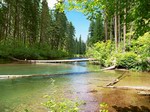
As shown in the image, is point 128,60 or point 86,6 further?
point 128,60

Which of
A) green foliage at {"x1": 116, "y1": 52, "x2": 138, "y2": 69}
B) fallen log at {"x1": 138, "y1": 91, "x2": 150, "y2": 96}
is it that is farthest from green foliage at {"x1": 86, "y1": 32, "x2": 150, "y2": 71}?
fallen log at {"x1": 138, "y1": 91, "x2": 150, "y2": 96}

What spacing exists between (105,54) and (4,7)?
79.7 ft

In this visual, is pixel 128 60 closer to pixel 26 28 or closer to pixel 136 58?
pixel 136 58

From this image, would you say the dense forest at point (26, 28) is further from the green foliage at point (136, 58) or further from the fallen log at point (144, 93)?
the fallen log at point (144, 93)

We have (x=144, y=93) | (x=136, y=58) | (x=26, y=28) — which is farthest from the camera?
(x=26, y=28)

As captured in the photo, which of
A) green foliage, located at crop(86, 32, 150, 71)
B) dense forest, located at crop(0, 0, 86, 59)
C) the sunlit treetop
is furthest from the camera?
dense forest, located at crop(0, 0, 86, 59)

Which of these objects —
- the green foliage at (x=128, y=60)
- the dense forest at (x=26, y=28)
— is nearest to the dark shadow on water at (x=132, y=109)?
the green foliage at (x=128, y=60)

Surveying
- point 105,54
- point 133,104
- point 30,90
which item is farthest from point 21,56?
point 133,104

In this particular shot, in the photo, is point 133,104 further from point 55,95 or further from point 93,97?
point 55,95

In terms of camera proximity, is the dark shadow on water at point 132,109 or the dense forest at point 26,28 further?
the dense forest at point 26,28

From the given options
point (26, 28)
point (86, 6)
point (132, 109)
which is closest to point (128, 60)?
point (132, 109)

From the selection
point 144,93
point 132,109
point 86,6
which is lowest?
point 132,109

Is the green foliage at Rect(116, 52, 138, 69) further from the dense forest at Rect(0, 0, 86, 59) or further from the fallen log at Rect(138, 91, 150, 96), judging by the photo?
the dense forest at Rect(0, 0, 86, 59)

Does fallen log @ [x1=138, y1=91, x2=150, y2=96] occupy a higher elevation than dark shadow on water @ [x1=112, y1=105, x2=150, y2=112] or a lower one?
higher
